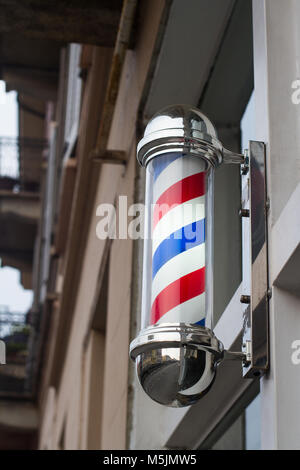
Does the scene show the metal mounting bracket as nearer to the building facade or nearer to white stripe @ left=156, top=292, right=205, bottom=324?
the building facade

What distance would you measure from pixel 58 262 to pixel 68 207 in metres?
2.35

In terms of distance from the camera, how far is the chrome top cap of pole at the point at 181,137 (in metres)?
2.16

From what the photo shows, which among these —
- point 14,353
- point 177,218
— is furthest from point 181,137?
point 14,353

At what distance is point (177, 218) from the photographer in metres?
2.09

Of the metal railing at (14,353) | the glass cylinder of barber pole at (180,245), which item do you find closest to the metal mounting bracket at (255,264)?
the glass cylinder of barber pole at (180,245)

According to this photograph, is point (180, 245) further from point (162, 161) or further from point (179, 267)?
point (162, 161)

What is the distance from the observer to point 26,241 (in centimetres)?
1847

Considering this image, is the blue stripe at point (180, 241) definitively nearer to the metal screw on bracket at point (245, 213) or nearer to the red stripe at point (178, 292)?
the red stripe at point (178, 292)

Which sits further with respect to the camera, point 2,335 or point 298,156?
point 2,335

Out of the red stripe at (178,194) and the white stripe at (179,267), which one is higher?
the red stripe at (178,194)

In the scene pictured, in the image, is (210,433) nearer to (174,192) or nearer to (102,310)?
(174,192)

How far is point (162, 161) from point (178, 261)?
27 cm

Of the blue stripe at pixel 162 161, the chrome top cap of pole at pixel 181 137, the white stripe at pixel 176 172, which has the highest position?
the chrome top cap of pole at pixel 181 137

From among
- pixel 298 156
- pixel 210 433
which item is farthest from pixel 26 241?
pixel 298 156
